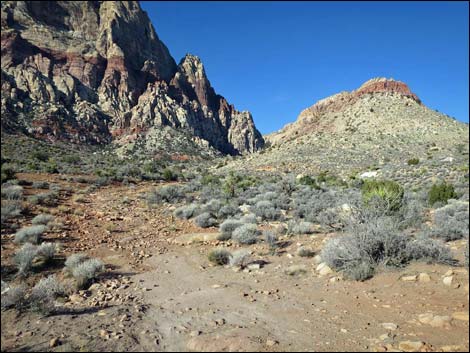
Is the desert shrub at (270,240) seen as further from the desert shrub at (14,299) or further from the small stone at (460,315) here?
the desert shrub at (14,299)

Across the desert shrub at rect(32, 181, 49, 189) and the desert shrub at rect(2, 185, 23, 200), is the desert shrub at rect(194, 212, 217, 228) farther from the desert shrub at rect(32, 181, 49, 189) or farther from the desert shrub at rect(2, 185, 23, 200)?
the desert shrub at rect(32, 181, 49, 189)

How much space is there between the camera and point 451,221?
33.5ft

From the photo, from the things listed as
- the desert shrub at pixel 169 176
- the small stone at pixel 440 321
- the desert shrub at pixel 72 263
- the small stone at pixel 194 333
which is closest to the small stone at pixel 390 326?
the small stone at pixel 440 321

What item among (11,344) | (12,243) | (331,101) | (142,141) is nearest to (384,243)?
(11,344)

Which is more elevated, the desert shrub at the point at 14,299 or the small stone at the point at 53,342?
the desert shrub at the point at 14,299

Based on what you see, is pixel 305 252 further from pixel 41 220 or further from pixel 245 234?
pixel 41 220

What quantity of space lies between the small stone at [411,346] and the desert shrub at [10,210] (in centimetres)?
1418

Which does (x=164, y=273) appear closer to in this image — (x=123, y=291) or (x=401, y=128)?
(x=123, y=291)

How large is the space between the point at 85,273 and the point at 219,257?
3.89 metres

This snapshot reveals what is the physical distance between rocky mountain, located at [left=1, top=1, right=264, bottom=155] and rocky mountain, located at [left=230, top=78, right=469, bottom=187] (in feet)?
137

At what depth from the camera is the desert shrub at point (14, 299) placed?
6363 millimetres

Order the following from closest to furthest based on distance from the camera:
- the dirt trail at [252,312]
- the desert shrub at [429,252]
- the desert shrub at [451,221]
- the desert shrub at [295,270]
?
1. the dirt trail at [252,312]
2. the desert shrub at [429,252]
3. the desert shrub at [295,270]
4. the desert shrub at [451,221]

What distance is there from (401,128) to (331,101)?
102 ft

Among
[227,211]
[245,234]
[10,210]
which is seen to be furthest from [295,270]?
[10,210]
